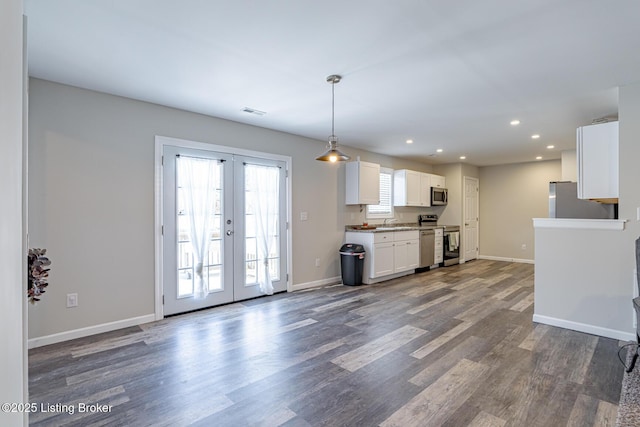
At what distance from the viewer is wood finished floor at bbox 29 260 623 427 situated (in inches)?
78.2

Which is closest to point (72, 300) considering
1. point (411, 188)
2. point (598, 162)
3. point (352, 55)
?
point (352, 55)

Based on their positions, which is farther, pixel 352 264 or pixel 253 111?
pixel 352 264

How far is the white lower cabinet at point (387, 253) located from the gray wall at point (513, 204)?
2975mm

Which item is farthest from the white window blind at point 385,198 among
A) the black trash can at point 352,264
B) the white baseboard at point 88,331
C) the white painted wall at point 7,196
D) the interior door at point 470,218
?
the white painted wall at point 7,196

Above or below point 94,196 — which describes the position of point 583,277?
below

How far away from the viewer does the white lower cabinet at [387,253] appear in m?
5.50

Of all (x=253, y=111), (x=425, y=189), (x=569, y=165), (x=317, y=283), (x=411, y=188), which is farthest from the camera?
(x=425, y=189)

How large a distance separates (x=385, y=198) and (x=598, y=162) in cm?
388

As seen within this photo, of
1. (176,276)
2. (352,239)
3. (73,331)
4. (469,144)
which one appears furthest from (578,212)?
(73,331)

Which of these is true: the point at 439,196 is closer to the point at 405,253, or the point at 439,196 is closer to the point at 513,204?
the point at 513,204

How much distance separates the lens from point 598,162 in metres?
3.22

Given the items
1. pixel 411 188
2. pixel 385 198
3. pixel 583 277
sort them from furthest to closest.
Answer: pixel 411 188 → pixel 385 198 → pixel 583 277

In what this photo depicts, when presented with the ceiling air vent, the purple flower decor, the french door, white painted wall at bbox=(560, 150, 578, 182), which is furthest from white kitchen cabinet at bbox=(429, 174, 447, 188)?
the purple flower decor

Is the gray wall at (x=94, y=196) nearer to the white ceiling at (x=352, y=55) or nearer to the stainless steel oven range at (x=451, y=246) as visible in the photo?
the white ceiling at (x=352, y=55)
